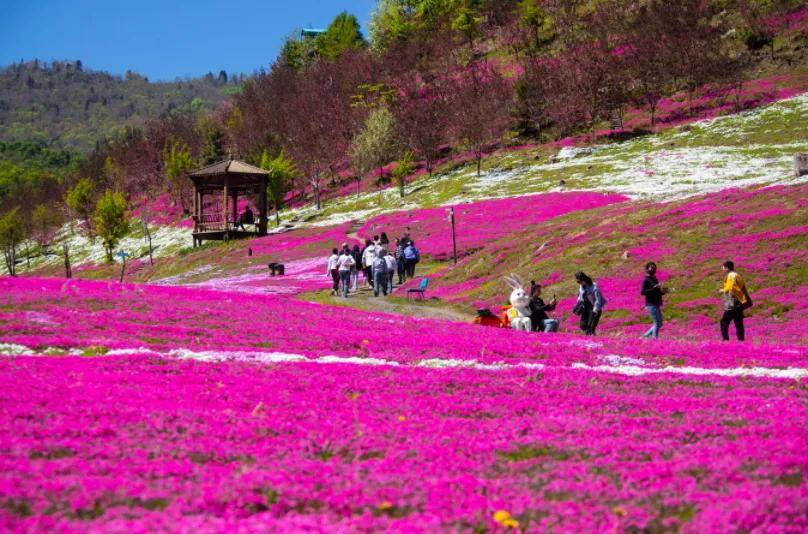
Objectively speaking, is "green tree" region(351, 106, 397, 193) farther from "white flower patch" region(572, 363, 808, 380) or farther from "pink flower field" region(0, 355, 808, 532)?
"pink flower field" region(0, 355, 808, 532)

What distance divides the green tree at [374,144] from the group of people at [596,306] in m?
76.5

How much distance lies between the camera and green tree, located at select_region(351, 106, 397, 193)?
96938 mm

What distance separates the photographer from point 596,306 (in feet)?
69.5

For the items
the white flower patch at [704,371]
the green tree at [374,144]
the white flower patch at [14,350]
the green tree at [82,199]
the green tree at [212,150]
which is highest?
the green tree at [212,150]

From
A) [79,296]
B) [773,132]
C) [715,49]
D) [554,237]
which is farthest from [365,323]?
[715,49]

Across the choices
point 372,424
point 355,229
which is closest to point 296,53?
point 355,229

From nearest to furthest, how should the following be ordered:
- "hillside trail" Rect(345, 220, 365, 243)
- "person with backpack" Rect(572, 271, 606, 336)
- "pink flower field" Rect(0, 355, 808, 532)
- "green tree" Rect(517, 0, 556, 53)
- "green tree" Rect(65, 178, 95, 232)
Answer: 1. "pink flower field" Rect(0, 355, 808, 532)
2. "person with backpack" Rect(572, 271, 606, 336)
3. "hillside trail" Rect(345, 220, 365, 243)
4. "green tree" Rect(65, 178, 95, 232)
5. "green tree" Rect(517, 0, 556, 53)

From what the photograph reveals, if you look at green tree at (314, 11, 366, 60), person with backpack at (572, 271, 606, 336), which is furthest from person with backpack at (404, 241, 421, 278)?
green tree at (314, 11, 366, 60)

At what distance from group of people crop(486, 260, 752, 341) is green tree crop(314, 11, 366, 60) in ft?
472

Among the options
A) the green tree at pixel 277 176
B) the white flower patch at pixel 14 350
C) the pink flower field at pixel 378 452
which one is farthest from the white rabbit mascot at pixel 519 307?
the green tree at pixel 277 176

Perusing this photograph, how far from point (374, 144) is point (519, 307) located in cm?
7844

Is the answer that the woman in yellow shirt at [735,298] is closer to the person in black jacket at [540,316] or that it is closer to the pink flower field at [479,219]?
the person in black jacket at [540,316]

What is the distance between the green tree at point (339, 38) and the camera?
160625 millimetres

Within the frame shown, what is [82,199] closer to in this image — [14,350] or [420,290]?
[420,290]
